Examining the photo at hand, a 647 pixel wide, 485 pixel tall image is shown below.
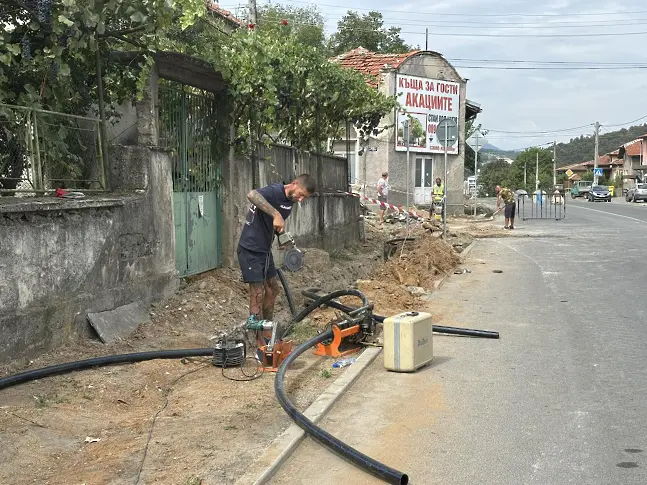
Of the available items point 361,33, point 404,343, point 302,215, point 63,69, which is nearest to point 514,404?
point 404,343

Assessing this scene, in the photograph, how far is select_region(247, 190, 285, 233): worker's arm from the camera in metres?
7.01

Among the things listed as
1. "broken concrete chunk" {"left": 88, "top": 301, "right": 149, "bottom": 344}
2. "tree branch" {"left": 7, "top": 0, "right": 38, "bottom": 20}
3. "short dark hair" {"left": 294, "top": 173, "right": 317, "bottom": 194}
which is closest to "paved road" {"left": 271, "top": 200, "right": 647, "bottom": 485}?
"short dark hair" {"left": 294, "top": 173, "right": 317, "bottom": 194}

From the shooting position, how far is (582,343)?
8156 millimetres

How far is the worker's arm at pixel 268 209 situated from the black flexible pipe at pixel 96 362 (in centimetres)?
143

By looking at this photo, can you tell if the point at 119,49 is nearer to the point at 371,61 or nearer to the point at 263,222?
the point at 263,222

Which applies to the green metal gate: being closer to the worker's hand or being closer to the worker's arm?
the worker's arm

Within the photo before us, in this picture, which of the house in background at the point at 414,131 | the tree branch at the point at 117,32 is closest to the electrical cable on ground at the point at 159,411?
the tree branch at the point at 117,32

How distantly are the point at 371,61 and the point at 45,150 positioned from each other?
27350mm

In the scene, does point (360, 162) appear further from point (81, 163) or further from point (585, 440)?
point (585, 440)

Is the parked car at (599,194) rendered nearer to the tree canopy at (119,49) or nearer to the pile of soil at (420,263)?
the pile of soil at (420,263)

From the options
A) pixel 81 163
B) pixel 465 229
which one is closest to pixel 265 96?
pixel 81 163

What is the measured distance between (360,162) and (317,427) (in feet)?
88.7

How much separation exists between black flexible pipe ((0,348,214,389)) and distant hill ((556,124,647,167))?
158m

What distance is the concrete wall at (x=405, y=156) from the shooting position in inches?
1236
